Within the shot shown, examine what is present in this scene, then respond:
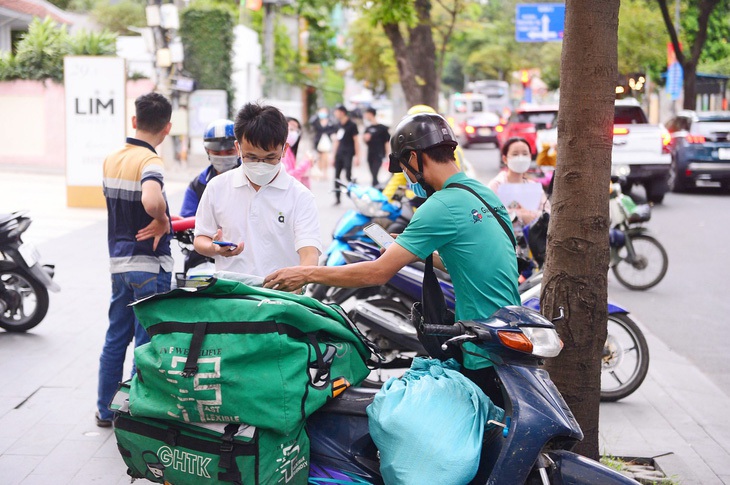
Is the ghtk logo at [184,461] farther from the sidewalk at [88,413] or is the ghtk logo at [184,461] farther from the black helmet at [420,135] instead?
the sidewalk at [88,413]

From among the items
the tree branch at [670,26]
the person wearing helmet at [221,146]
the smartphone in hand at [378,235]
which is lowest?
the smartphone in hand at [378,235]

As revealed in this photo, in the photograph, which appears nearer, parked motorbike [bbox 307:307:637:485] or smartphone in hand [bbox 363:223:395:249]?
parked motorbike [bbox 307:307:637:485]

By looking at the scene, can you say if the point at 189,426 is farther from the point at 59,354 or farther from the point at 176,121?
the point at 176,121

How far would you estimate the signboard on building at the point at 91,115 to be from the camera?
1532 centimetres

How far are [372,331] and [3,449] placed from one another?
2368mm

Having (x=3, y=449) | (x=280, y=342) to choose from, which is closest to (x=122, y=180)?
(x=3, y=449)

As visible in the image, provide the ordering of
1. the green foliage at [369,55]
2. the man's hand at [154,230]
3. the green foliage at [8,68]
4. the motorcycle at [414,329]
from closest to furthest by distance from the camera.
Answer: the man's hand at [154,230], the motorcycle at [414,329], the green foliage at [8,68], the green foliage at [369,55]

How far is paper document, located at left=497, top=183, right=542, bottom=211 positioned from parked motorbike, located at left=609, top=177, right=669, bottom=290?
239cm

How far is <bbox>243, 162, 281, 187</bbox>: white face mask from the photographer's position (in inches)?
171

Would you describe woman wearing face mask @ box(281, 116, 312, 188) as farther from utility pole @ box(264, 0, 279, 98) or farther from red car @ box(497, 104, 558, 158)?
utility pole @ box(264, 0, 279, 98)

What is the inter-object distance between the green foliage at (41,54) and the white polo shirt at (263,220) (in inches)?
709

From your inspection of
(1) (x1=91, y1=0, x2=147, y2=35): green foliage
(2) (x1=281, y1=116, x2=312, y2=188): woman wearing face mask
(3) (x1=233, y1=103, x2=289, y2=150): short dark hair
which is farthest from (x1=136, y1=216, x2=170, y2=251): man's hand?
(1) (x1=91, y1=0, x2=147, y2=35): green foliage

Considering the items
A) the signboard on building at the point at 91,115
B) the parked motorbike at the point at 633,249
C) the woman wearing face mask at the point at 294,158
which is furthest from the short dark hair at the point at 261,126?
the signboard on building at the point at 91,115

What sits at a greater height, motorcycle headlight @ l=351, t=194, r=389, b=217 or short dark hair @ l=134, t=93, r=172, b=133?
short dark hair @ l=134, t=93, r=172, b=133
